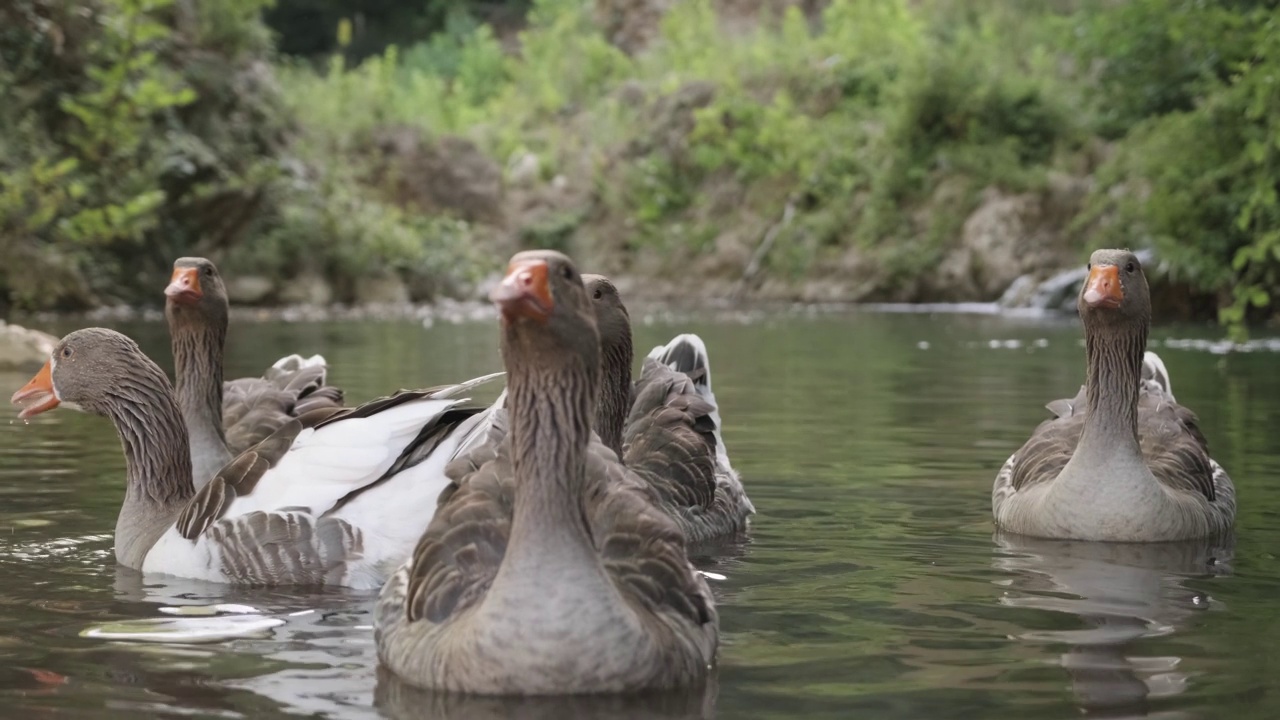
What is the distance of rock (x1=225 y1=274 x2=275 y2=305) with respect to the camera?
3164cm

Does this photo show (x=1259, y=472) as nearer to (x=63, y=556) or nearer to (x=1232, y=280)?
(x=63, y=556)

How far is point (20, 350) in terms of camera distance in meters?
16.8

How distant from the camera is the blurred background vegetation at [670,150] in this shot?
25297 mm

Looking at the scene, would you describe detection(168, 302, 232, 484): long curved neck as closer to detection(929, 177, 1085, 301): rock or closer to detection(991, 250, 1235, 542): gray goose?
detection(991, 250, 1235, 542): gray goose

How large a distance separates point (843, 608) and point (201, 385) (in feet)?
12.2

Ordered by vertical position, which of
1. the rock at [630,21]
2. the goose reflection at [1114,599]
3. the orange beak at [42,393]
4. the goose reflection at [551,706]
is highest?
the rock at [630,21]

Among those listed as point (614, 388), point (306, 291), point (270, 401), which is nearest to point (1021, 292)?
point (306, 291)

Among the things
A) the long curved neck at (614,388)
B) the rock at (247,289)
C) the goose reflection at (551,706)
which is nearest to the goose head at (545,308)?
the goose reflection at (551,706)

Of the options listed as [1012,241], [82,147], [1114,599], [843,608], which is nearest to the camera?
[843,608]

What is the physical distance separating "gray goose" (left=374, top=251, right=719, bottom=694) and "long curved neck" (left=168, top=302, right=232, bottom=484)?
3519mm

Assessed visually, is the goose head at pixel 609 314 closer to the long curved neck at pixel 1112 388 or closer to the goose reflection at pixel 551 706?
the long curved neck at pixel 1112 388

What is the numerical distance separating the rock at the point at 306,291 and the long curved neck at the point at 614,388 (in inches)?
1010

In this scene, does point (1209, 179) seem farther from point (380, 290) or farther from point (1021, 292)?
point (380, 290)

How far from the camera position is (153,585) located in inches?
257
